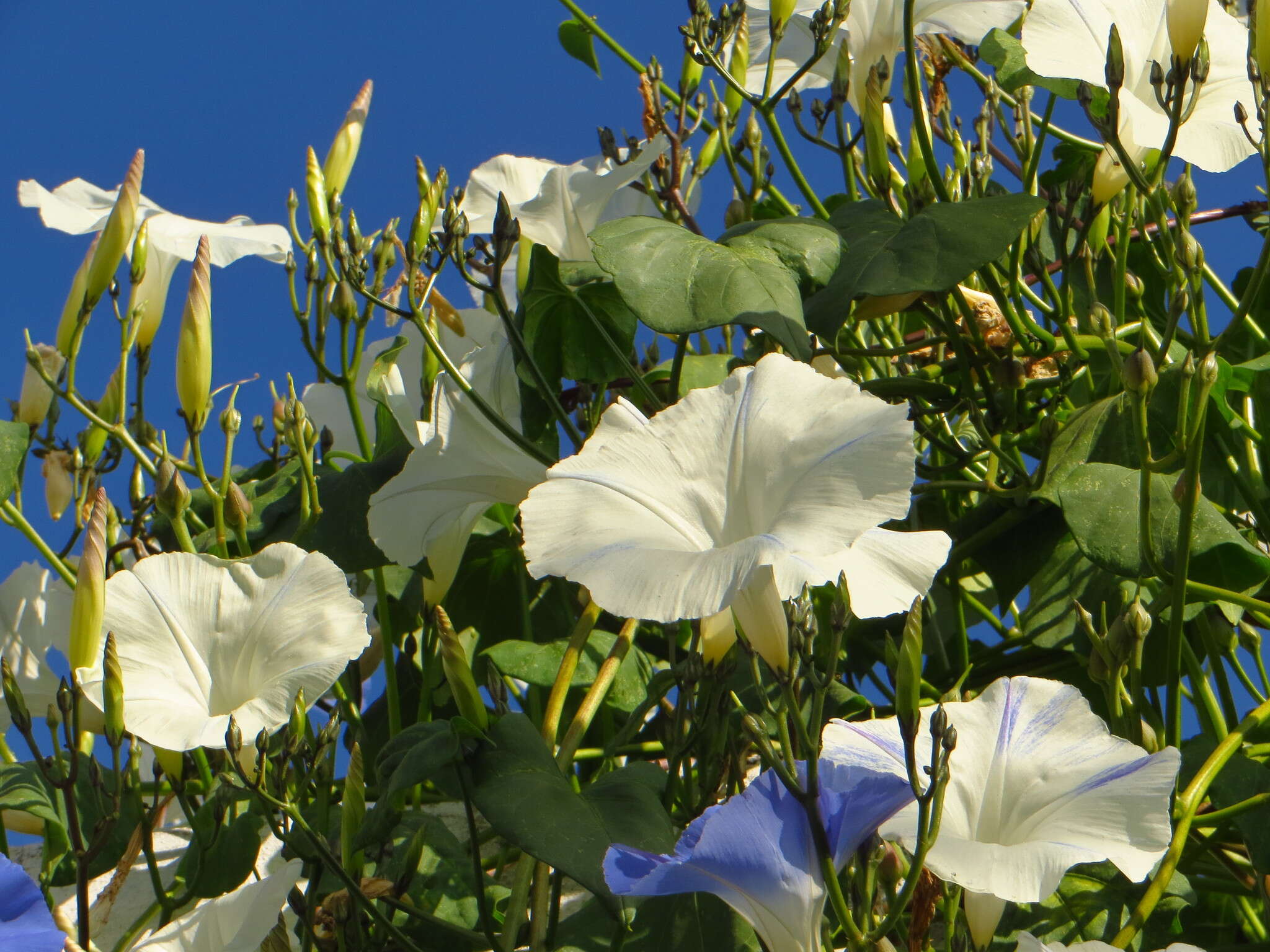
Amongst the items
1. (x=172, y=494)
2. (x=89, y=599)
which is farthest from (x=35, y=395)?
(x=89, y=599)

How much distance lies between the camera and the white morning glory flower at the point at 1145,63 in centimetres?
95

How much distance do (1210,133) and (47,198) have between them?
1045 mm

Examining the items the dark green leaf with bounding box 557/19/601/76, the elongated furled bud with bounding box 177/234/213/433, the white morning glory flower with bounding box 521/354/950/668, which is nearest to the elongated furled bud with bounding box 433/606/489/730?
the white morning glory flower with bounding box 521/354/950/668

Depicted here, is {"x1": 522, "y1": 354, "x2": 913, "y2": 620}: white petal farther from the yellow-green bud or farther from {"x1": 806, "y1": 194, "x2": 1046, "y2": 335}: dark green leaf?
the yellow-green bud

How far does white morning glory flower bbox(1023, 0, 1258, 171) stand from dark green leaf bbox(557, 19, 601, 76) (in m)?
0.71

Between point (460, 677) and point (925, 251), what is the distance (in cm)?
42

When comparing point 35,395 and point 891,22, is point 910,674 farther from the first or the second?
point 35,395

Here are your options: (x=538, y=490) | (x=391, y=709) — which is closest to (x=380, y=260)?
(x=391, y=709)

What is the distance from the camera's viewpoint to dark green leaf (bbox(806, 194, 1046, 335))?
861 mm

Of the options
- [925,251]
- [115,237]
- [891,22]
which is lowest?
[925,251]

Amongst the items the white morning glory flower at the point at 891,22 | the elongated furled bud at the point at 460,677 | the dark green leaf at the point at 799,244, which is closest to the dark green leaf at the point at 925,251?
the dark green leaf at the point at 799,244

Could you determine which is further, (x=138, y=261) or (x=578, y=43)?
(x=578, y=43)

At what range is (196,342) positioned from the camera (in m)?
1.01

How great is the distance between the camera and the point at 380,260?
1.07m
